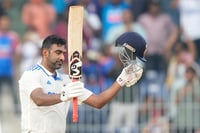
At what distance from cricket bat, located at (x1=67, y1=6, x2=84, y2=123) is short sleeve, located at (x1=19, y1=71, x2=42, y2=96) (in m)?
0.71

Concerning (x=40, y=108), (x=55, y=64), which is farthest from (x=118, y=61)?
(x=40, y=108)

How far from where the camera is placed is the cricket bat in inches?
392

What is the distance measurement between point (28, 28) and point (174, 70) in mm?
3387

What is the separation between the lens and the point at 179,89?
15719 mm

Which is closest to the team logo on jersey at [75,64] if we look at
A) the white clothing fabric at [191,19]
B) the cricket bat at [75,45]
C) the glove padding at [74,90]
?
the cricket bat at [75,45]

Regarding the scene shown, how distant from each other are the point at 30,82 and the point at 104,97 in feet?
3.51

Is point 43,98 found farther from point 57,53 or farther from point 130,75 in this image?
point 130,75

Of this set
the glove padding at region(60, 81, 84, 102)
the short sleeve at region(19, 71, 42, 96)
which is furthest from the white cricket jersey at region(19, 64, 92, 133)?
the glove padding at region(60, 81, 84, 102)

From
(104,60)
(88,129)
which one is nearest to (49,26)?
(104,60)

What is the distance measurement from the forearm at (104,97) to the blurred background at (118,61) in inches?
212

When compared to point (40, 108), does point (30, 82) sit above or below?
above

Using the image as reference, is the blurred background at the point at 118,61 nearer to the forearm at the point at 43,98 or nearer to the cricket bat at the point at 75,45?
the forearm at the point at 43,98

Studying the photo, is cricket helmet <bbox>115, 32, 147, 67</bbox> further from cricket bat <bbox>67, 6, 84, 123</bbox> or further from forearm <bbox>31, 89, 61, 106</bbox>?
forearm <bbox>31, 89, 61, 106</bbox>

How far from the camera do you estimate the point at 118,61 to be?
54.1 ft
